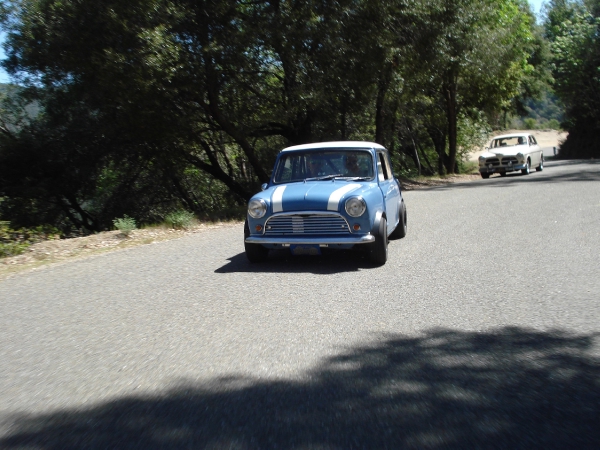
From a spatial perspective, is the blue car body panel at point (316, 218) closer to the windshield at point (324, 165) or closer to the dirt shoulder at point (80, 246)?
the windshield at point (324, 165)

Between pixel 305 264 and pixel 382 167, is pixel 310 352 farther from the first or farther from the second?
pixel 382 167

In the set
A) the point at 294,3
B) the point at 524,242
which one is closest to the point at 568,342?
the point at 524,242

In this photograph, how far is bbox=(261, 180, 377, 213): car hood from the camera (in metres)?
8.17

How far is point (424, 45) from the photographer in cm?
2172

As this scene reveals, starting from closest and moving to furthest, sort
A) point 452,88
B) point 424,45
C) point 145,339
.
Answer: point 145,339 → point 424,45 → point 452,88

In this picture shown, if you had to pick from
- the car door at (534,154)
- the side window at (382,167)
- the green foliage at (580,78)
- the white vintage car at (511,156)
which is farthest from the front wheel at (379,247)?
the green foliage at (580,78)

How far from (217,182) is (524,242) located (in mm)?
19694

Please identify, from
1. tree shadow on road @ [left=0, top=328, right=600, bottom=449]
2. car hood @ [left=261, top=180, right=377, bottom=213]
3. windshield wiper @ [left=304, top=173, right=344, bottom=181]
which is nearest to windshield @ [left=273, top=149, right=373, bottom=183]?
windshield wiper @ [left=304, top=173, right=344, bottom=181]

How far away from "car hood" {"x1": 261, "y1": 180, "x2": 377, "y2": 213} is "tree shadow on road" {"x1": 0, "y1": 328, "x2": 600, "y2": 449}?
11.8 feet

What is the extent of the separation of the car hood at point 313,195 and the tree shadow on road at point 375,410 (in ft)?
11.8

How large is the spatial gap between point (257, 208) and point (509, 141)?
22564mm

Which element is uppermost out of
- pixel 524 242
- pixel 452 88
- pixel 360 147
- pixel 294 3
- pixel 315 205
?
pixel 294 3

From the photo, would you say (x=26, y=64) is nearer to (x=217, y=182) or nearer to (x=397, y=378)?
(x=217, y=182)

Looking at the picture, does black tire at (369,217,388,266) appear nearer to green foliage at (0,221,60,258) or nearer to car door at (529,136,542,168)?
green foliage at (0,221,60,258)
